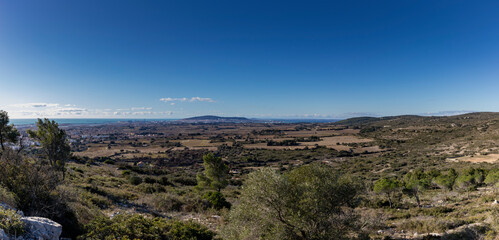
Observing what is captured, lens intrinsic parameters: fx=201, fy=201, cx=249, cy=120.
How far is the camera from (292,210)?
29.9ft

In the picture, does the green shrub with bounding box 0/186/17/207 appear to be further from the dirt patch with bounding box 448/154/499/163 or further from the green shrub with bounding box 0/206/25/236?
→ the dirt patch with bounding box 448/154/499/163

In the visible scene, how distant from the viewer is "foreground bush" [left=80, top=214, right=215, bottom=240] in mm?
7862

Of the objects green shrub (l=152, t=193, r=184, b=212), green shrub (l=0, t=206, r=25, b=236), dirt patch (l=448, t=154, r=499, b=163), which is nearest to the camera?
green shrub (l=0, t=206, r=25, b=236)

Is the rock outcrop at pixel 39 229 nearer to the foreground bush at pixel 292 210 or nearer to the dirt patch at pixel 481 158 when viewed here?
the foreground bush at pixel 292 210

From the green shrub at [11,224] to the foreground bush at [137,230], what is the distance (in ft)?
7.22

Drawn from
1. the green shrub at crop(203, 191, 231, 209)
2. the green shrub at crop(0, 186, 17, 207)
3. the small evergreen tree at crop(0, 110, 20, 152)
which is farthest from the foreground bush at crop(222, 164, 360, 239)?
the small evergreen tree at crop(0, 110, 20, 152)

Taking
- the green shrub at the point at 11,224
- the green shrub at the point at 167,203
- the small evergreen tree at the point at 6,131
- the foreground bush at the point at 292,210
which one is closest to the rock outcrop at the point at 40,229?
the green shrub at the point at 11,224

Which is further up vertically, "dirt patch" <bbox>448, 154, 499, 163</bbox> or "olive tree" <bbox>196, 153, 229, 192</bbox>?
"olive tree" <bbox>196, 153, 229, 192</bbox>

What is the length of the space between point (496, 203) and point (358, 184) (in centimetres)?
1294

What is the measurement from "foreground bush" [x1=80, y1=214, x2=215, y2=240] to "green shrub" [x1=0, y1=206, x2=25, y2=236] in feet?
7.22

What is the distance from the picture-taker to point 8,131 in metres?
23.3

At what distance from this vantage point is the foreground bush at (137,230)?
786cm

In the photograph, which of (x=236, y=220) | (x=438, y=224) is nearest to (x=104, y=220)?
(x=236, y=220)

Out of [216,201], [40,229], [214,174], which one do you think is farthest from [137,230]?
[214,174]
